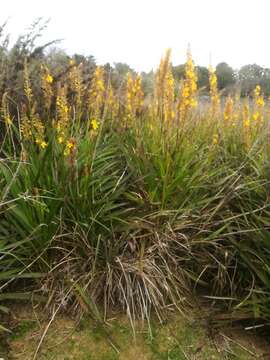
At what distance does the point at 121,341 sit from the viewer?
9.20ft

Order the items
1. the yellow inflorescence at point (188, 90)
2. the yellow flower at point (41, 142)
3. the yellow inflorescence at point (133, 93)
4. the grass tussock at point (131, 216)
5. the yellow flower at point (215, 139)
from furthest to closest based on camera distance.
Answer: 1. the yellow flower at point (215, 139)
2. the yellow inflorescence at point (133, 93)
3. the yellow inflorescence at point (188, 90)
4. the yellow flower at point (41, 142)
5. the grass tussock at point (131, 216)

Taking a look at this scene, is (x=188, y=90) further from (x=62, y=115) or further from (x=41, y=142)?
(x=41, y=142)

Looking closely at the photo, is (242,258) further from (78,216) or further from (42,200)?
(42,200)

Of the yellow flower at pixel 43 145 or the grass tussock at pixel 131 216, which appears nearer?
the grass tussock at pixel 131 216

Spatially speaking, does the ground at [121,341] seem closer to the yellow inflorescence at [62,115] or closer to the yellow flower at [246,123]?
the yellow inflorescence at [62,115]

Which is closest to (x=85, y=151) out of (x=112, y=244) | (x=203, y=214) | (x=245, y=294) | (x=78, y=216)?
(x=78, y=216)

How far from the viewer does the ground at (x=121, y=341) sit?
8.82 ft

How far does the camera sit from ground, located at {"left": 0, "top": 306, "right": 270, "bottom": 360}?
2688 millimetres

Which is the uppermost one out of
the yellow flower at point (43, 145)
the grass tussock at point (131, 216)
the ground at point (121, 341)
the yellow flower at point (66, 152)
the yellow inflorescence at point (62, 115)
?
the yellow inflorescence at point (62, 115)

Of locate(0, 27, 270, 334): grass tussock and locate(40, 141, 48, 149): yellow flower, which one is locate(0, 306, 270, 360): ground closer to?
locate(0, 27, 270, 334): grass tussock

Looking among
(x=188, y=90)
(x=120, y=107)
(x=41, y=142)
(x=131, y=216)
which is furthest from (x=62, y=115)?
(x=120, y=107)

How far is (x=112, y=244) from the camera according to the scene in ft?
9.97

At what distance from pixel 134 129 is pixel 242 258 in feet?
4.21

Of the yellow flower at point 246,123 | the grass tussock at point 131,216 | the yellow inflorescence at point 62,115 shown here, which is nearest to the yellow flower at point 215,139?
the grass tussock at point 131,216
